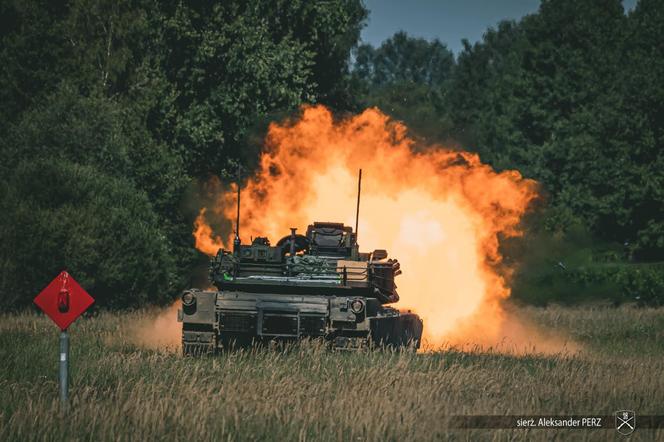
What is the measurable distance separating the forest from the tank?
1362cm

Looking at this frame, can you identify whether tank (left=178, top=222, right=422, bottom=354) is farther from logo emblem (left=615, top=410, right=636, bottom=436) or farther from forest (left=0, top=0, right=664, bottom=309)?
forest (left=0, top=0, right=664, bottom=309)

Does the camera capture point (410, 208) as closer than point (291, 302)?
No

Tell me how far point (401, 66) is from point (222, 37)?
149 metres

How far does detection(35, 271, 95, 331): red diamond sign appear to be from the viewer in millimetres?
14219

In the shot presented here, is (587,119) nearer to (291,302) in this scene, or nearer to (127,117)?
(127,117)

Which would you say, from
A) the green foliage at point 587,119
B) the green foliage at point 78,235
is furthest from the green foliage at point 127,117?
the green foliage at point 587,119

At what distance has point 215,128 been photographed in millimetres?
52312

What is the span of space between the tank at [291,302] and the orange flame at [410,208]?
296 inches

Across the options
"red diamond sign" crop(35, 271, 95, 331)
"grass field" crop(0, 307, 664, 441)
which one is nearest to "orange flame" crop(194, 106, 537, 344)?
"grass field" crop(0, 307, 664, 441)

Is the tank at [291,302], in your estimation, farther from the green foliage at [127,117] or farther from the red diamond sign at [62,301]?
the green foliage at [127,117]

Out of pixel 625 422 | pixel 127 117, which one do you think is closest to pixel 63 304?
pixel 625 422

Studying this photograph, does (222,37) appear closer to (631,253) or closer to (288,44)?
(288,44)

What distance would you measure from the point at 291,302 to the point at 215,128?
102 ft

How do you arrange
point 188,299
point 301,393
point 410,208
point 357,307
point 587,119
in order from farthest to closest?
point 587,119
point 410,208
point 188,299
point 357,307
point 301,393
